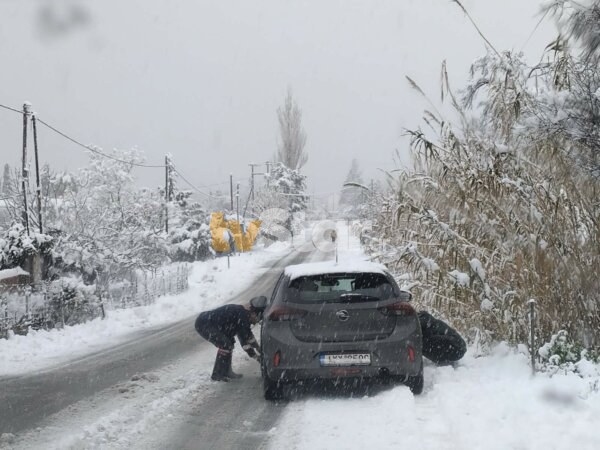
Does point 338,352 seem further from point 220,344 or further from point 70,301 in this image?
point 70,301

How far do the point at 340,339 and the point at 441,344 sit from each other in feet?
6.51

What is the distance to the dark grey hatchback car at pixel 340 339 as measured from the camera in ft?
20.7

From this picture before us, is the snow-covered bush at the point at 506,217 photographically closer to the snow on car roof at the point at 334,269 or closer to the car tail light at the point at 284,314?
the snow on car roof at the point at 334,269

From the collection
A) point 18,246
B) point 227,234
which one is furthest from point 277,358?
point 227,234

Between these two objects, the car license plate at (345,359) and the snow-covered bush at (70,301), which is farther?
the snow-covered bush at (70,301)

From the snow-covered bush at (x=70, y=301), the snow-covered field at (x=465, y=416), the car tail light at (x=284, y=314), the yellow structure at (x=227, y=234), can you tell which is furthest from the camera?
the yellow structure at (x=227, y=234)

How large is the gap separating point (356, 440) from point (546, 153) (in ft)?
12.6

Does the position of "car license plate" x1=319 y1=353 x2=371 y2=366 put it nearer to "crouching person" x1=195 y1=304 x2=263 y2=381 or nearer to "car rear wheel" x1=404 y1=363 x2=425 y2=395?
"car rear wheel" x1=404 y1=363 x2=425 y2=395

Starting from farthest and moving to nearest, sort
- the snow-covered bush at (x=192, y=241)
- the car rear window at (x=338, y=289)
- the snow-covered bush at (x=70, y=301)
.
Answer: the snow-covered bush at (x=192, y=241) → the snow-covered bush at (x=70, y=301) → the car rear window at (x=338, y=289)

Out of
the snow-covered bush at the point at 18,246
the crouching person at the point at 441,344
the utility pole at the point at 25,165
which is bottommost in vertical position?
the crouching person at the point at 441,344

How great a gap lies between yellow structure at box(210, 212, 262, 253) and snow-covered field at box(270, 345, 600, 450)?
34321 mm

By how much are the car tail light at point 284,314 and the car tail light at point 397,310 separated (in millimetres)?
906

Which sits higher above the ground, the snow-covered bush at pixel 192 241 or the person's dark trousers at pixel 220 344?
the snow-covered bush at pixel 192 241

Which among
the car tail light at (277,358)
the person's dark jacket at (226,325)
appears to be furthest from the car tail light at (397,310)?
the person's dark jacket at (226,325)
